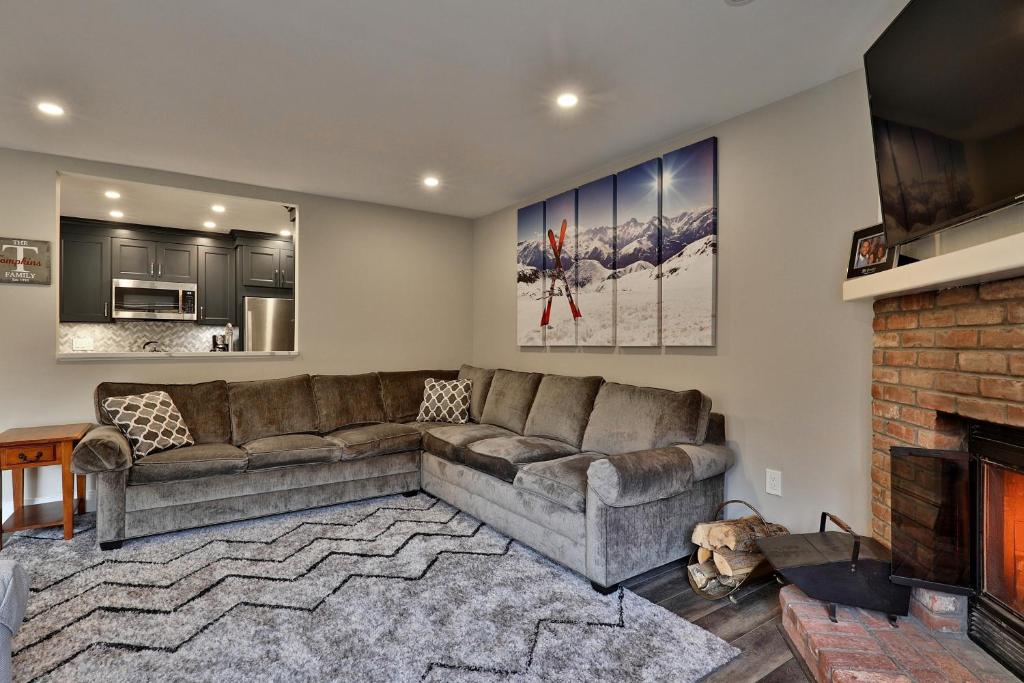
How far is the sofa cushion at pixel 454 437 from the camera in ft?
11.4

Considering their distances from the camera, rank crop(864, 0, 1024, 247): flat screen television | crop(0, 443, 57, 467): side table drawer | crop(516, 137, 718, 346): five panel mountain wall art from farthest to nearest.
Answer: crop(516, 137, 718, 346): five panel mountain wall art → crop(0, 443, 57, 467): side table drawer → crop(864, 0, 1024, 247): flat screen television

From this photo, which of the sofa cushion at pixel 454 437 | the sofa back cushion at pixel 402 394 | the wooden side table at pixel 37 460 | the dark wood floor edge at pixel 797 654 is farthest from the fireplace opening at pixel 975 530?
the wooden side table at pixel 37 460

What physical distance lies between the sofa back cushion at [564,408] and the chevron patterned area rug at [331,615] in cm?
82

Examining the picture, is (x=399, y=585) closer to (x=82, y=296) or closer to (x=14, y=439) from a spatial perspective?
(x=14, y=439)

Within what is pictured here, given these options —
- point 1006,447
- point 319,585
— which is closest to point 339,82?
point 319,585

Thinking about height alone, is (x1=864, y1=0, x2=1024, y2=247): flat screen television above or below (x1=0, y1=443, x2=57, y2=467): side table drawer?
above

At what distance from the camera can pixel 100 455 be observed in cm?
276

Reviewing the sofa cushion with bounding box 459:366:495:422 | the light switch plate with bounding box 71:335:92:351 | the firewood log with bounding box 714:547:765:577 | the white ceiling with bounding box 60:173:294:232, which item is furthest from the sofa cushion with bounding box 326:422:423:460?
the light switch plate with bounding box 71:335:92:351

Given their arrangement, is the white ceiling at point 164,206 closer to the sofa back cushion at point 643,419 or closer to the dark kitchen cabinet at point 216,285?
the dark kitchen cabinet at point 216,285

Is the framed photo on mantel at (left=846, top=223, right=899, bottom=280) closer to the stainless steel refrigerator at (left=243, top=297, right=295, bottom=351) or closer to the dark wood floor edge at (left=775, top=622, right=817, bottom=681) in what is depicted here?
the dark wood floor edge at (left=775, top=622, right=817, bottom=681)

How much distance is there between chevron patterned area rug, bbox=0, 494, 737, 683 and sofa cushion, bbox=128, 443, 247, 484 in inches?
14.5

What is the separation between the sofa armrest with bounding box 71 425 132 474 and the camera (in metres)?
2.74

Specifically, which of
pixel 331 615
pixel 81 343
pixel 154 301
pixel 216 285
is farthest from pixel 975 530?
pixel 81 343

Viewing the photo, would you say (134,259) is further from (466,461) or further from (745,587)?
(745,587)
